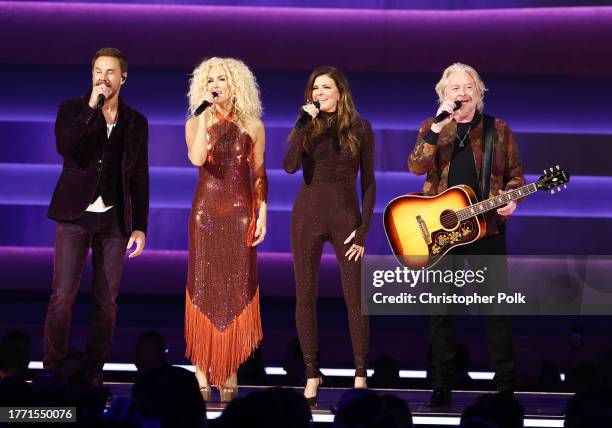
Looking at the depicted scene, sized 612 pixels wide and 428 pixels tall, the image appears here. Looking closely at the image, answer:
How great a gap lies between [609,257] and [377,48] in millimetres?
1849

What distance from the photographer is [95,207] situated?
14.5 ft

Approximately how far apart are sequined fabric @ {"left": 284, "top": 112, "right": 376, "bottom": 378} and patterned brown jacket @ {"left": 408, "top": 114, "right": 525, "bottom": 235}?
0.78ft

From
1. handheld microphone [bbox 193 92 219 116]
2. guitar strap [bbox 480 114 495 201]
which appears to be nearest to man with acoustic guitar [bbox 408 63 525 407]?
guitar strap [bbox 480 114 495 201]

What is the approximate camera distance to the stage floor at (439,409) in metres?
4.20

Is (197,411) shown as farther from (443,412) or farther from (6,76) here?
(6,76)

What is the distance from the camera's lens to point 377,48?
629 centimetres

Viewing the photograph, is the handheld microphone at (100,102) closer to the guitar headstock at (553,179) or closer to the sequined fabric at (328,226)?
the sequined fabric at (328,226)

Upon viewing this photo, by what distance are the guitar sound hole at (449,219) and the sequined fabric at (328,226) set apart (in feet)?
1.04

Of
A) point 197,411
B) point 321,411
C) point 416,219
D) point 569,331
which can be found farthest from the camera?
point 569,331

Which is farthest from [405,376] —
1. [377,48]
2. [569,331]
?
[377,48]

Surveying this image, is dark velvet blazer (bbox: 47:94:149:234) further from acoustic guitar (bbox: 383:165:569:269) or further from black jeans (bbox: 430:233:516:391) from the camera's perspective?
black jeans (bbox: 430:233:516:391)

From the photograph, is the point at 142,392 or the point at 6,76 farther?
the point at 6,76

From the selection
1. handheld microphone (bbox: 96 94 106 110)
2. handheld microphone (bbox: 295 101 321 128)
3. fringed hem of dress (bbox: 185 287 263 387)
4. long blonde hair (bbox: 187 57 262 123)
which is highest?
long blonde hair (bbox: 187 57 262 123)

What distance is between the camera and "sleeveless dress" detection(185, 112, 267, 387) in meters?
4.59
